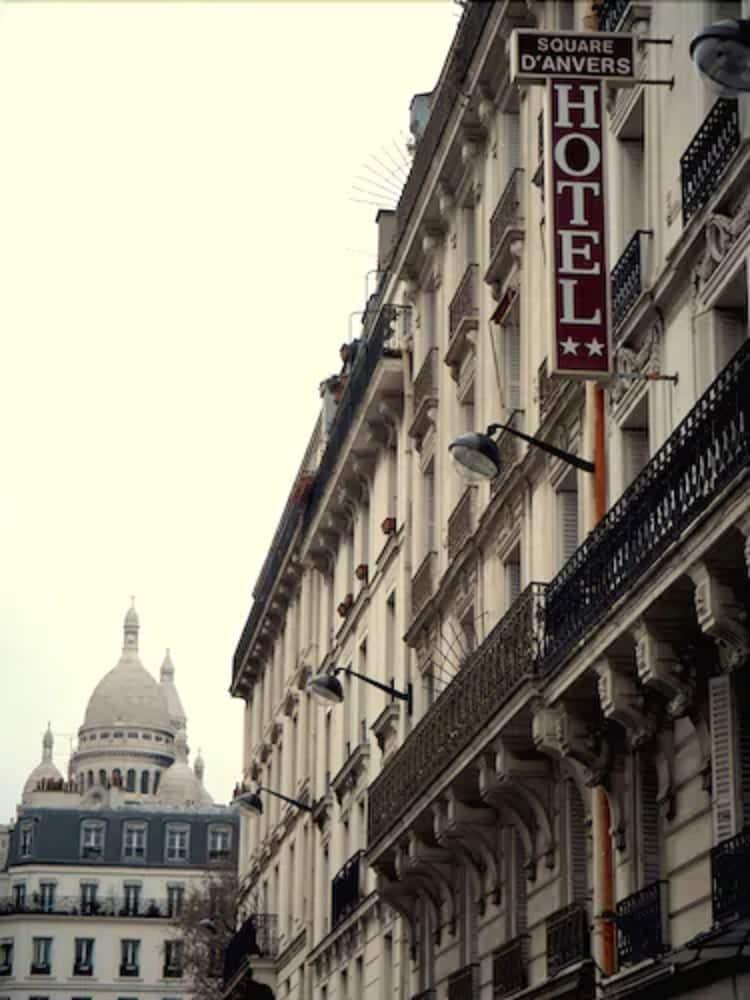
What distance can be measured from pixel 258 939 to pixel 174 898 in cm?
8418

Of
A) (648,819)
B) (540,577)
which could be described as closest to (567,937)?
(648,819)

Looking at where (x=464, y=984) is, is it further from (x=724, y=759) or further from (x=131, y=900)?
(x=131, y=900)

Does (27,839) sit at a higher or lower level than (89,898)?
higher

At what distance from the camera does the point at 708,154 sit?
80.0ft

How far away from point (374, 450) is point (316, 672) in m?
9.44

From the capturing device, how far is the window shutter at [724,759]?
2291 centimetres

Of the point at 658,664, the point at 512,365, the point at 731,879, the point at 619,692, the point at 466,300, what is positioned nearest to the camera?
the point at 731,879

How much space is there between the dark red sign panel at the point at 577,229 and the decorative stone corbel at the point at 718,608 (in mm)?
5348

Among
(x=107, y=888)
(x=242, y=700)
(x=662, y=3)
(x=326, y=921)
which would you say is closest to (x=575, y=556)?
(x=662, y=3)

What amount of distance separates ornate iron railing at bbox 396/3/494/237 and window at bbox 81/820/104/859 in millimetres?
106898

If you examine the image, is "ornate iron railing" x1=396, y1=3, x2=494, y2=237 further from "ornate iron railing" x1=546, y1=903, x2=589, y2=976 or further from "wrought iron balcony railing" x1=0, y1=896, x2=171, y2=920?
"wrought iron balcony railing" x1=0, y1=896, x2=171, y2=920

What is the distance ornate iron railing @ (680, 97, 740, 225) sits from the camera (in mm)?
23688

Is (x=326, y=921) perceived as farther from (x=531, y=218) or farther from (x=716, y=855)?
(x=716, y=855)

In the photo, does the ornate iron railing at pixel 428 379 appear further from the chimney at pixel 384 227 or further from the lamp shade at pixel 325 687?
the chimney at pixel 384 227
